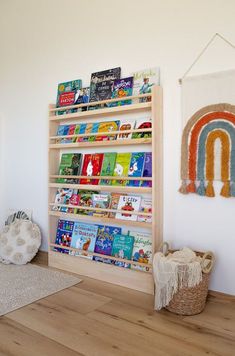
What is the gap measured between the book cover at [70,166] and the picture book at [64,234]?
37cm

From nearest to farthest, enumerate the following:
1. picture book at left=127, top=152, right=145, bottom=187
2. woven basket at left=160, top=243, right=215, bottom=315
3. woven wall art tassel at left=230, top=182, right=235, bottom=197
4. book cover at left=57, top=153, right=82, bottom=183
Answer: woven basket at left=160, top=243, right=215, bottom=315 → woven wall art tassel at left=230, top=182, right=235, bottom=197 → picture book at left=127, top=152, right=145, bottom=187 → book cover at left=57, top=153, right=82, bottom=183

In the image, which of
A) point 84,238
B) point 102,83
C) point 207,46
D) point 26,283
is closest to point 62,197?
point 84,238

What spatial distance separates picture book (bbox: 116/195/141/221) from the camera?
2.35m

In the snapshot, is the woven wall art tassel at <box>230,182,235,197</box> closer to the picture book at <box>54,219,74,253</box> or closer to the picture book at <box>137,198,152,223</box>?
the picture book at <box>137,198,152,223</box>

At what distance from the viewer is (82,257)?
101 inches

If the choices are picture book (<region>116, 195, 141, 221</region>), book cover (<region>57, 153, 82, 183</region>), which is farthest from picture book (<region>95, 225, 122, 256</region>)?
book cover (<region>57, 153, 82, 183</region>)

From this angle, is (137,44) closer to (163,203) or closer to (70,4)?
(70,4)

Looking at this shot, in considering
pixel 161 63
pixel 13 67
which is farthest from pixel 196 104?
pixel 13 67

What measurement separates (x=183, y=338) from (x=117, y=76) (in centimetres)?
182

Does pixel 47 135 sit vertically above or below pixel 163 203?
above

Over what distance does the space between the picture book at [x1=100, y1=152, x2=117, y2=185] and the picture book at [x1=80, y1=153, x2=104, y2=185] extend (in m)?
0.04

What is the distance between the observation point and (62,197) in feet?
9.12

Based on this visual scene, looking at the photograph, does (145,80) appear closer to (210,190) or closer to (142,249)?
(210,190)

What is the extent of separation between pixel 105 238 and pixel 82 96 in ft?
3.81
